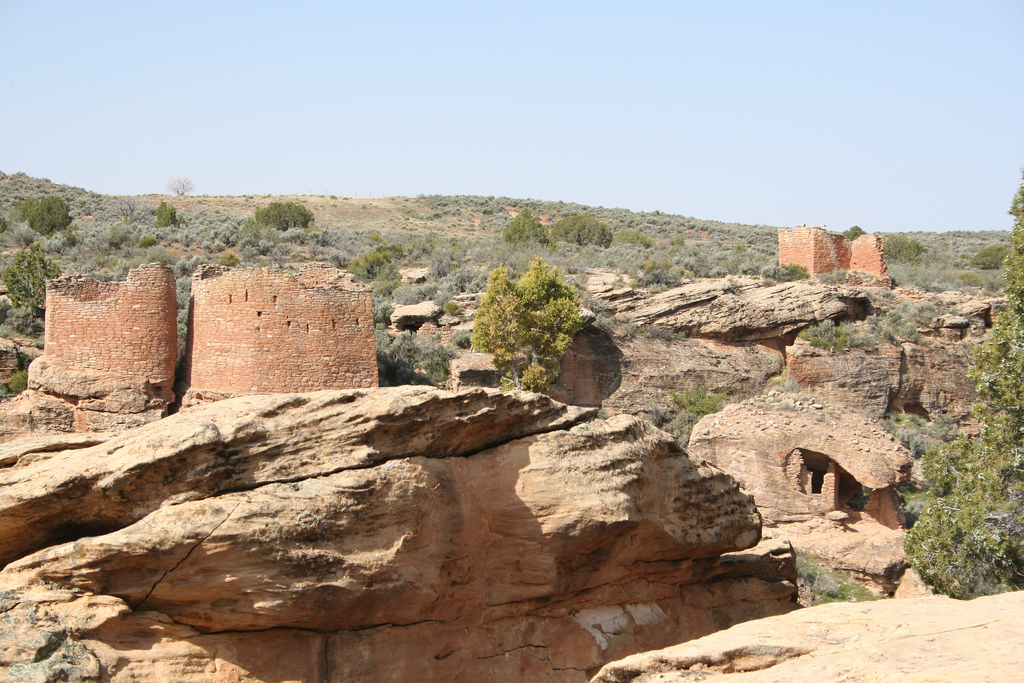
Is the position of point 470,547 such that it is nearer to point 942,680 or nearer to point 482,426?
point 482,426

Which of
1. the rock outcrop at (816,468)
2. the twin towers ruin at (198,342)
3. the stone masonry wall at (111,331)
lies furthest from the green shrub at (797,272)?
the stone masonry wall at (111,331)

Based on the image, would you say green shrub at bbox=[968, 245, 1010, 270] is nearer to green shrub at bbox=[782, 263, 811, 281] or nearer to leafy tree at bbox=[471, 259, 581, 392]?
green shrub at bbox=[782, 263, 811, 281]

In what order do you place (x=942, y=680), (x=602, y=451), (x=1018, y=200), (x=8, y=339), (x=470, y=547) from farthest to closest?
1. (x=8, y=339)
2. (x=1018, y=200)
3. (x=602, y=451)
4. (x=470, y=547)
5. (x=942, y=680)

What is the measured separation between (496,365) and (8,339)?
1216cm

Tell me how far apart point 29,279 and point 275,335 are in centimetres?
1121

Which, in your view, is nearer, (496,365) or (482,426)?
(482,426)

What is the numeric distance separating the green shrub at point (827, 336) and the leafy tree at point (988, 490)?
47.6 ft

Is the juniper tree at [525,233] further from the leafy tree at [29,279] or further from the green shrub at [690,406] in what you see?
the leafy tree at [29,279]

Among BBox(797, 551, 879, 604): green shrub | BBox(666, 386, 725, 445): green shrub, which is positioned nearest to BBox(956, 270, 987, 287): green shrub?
BBox(666, 386, 725, 445): green shrub

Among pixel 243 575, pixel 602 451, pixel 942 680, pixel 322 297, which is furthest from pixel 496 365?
pixel 942 680

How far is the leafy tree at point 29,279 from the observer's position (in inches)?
1064

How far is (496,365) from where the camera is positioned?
26359 mm

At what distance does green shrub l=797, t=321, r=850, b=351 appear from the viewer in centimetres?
3150

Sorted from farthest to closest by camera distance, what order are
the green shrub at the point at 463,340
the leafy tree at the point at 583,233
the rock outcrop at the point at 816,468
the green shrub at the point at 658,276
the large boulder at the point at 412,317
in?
the leafy tree at the point at 583,233 < the green shrub at the point at 658,276 < the large boulder at the point at 412,317 < the green shrub at the point at 463,340 < the rock outcrop at the point at 816,468
